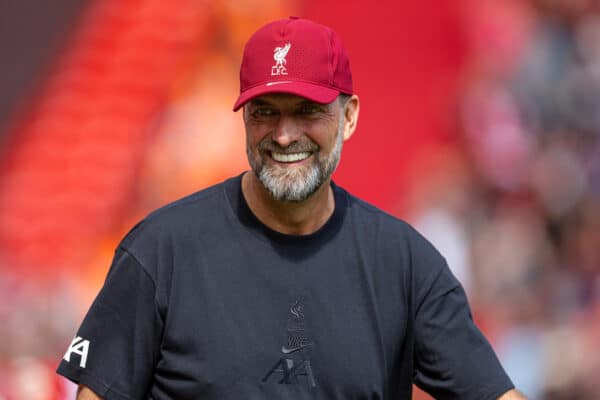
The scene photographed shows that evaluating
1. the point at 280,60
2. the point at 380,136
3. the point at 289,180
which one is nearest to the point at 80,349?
the point at 289,180

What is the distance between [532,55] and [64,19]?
295 cm

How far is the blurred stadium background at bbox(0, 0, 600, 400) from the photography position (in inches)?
259

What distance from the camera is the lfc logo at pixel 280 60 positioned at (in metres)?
2.76

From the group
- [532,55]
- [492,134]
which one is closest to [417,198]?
[492,134]

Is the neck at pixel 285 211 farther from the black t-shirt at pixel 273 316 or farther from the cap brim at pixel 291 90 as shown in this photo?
the cap brim at pixel 291 90

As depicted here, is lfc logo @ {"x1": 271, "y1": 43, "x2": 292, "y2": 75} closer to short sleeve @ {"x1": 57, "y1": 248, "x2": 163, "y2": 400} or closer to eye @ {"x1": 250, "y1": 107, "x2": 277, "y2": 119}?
eye @ {"x1": 250, "y1": 107, "x2": 277, "y2": 119}

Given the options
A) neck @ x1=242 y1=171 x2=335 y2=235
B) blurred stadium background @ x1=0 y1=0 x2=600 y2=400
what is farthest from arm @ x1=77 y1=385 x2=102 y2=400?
blurred stadium background @ x1=0 y1=0 x2=600 y2=400

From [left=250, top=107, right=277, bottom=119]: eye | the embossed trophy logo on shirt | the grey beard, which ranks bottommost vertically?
the embossed trophy logo on shirt

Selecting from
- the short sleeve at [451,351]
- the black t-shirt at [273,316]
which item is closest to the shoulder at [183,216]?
the black t-shirt at [273,316]

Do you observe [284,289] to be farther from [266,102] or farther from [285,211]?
[266,102]

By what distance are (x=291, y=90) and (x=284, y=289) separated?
1.61 feet

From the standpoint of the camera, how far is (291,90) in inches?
107

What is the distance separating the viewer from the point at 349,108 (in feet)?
9.80

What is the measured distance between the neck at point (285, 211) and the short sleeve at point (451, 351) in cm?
35
